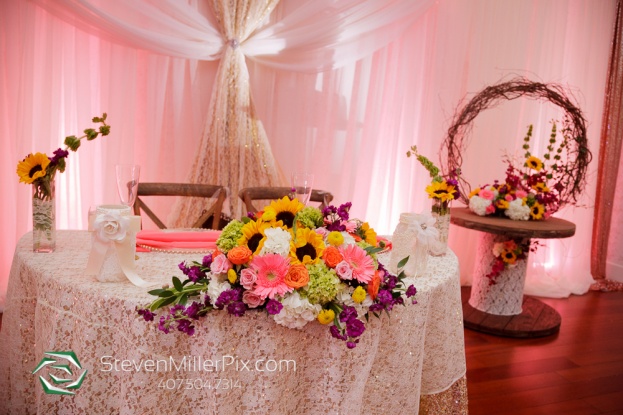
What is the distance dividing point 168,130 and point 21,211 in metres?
0.92

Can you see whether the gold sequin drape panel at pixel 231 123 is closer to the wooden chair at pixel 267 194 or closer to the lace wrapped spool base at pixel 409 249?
the wooden chair at pixel 267 194

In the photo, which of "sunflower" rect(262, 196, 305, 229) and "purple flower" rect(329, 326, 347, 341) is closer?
"purple flower" rect(329, 326, 347, 341)

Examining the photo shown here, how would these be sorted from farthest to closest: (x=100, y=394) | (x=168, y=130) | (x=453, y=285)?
(x=168, y=130) → (x=453, y=285) → (x=100, y=394)

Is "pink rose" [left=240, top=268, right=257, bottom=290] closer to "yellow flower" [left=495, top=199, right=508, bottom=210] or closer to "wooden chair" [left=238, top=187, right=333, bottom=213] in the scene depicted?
"wooden chair" [left=238, top=187, right=333, bottom=213]

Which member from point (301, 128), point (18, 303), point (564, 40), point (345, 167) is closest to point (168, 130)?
point (301, 128)

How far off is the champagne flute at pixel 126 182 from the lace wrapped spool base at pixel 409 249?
30.4 inches

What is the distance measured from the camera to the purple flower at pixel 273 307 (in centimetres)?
118

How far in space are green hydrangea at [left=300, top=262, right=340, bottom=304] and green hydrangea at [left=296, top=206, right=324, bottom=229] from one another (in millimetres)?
141

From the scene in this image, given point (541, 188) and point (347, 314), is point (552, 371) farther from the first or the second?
point (347, 314)

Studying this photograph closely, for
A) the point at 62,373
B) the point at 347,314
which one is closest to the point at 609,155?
the point at 347,314

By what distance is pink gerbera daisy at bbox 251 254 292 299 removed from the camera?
1.19 metres

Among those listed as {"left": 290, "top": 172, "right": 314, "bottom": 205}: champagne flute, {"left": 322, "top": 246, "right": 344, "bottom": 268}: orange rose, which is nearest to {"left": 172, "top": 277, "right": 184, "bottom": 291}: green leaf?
{"left": 322, "top": 246, "right": 344, "bottom": 268}: orange rose

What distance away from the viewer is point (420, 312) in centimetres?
148

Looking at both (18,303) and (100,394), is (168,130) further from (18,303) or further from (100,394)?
(100,394)
